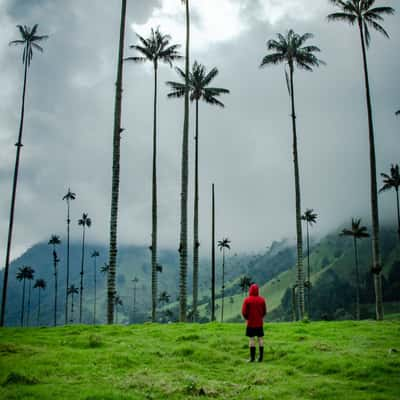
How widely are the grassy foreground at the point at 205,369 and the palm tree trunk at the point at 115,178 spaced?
31.7ft

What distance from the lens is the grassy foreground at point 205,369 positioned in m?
10.3

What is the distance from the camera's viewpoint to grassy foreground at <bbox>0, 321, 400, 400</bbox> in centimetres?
1034

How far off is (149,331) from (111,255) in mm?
7671

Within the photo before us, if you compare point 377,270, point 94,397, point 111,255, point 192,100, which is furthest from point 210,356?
point 192,100

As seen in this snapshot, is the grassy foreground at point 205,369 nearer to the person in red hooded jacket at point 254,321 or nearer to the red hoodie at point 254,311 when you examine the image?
the person in red hooded jacket at point 254,321

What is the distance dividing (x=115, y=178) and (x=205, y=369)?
1933 cm

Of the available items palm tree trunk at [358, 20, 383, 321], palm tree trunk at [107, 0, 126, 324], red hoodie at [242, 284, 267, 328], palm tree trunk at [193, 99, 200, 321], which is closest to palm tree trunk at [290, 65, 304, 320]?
palm tree trunk at [358, 20, 383, 321]

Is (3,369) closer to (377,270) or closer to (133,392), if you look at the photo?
(133,392)

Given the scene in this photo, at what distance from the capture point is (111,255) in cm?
2975

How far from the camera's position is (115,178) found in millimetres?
30578

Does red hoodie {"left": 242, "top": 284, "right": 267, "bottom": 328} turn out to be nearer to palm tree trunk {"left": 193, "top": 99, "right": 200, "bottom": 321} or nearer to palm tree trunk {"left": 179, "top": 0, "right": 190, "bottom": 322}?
palm tree trunk {"left": 179, "top": 0, "right": 190, "bottom": 322}

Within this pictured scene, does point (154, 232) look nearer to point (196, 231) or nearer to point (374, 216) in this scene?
point (196, 231)

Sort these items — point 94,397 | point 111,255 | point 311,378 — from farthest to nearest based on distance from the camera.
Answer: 1. point 111,255
2. point 311,378
3. point 94,397

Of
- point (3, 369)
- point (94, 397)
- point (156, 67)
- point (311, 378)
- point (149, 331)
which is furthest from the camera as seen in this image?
point (156, 67)
